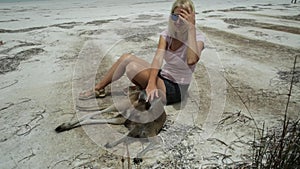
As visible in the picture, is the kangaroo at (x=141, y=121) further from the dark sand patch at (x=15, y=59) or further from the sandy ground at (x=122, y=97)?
the dark sand patch at (x=15, y=59)

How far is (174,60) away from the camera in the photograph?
2355mm

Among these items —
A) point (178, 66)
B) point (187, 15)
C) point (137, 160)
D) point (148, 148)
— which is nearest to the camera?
point (137, 160)

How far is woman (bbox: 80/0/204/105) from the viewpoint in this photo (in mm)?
2125

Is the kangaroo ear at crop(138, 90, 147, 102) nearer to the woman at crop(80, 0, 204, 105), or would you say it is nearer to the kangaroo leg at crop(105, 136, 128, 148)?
the woman at crop(80, 0, 204, 105)

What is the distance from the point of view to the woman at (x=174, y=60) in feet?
6.97

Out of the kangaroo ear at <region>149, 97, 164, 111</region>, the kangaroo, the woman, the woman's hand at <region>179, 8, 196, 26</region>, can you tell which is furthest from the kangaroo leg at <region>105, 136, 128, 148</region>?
the woman's hand at <region>179, 8, 196, 26</region>

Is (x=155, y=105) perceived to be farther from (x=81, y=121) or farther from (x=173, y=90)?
(x=81, y=121)

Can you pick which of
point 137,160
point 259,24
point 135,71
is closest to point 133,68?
point 135,71

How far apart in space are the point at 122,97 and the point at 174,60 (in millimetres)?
754

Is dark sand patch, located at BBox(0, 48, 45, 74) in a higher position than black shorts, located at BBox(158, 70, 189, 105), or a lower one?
higher

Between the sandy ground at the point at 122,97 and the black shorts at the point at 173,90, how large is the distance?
103mm

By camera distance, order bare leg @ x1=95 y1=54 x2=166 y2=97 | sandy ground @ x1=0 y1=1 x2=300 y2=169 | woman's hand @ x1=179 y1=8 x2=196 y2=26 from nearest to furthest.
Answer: sandy ground @ x1=0 y1=1 x2=300 y2=169
woman's hand @ x1=179 y1=8 x2=196 y2=26
bare leg @ x1=95 y1=54 x2=166 y2=97

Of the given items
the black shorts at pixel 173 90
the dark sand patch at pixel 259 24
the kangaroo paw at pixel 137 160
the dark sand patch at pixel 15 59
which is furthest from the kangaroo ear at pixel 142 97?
the dark sand patch at pixel 259 24

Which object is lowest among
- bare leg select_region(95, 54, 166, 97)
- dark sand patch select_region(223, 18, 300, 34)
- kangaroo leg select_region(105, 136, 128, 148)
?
kangaroo leg select_region(105, 136, 128, 148)
